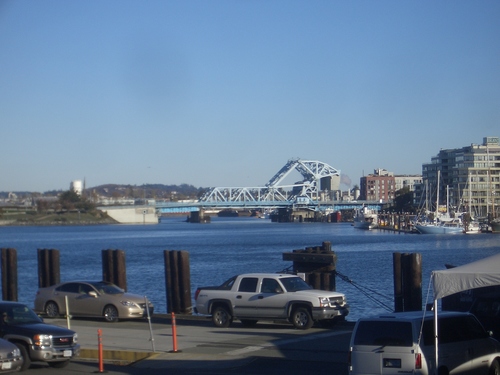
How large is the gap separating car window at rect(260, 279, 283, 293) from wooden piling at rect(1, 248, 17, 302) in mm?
14774

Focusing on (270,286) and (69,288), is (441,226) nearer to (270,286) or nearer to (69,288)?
(69,288)

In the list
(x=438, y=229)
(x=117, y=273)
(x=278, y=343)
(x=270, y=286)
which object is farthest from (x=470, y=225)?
(x=278, y=343)

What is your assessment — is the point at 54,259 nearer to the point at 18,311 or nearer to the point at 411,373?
the point at 18,311

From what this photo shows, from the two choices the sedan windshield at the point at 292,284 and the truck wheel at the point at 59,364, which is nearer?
the truck wheel at the point at 59,364

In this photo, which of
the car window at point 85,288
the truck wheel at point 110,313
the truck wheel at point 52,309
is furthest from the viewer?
the truck wheel at point 52,309

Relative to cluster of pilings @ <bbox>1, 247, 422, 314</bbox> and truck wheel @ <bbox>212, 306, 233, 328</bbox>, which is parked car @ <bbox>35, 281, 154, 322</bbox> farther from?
truck wheel @ <bbox>212, 306, 233, 328</bbox>

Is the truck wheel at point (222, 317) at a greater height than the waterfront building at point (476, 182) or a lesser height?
lesser

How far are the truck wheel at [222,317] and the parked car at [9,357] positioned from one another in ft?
28.4

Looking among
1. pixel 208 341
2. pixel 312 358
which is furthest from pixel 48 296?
pixel 312 358

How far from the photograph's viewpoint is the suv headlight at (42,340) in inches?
704

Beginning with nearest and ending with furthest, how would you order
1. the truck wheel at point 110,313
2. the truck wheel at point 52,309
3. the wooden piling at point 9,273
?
the truck wheel at point 110,313
the truck wheel at point 52,309
the wooden piling at point 9,273

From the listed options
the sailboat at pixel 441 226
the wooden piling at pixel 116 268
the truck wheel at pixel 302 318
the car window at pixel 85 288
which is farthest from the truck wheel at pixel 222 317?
the sailboat at pixel 441 226

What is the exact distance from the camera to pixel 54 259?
3284 cm

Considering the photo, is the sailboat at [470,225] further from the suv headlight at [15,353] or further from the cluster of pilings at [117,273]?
the suv headlight at [15,353]
